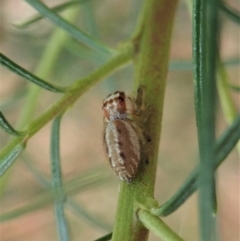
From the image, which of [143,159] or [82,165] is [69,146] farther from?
[143,159]

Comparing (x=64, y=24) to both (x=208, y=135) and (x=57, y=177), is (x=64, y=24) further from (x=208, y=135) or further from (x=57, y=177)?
(x=208, y=135)

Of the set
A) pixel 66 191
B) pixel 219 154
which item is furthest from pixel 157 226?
pixel 66 191

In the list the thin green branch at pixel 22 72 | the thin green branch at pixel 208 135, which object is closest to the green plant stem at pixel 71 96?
the thin green branch at pixel 22 72

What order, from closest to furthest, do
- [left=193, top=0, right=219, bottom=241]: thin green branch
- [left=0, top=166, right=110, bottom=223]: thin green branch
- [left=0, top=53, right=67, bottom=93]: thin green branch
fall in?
[left=193, top=0, right=219, bottom=241]: thin green branch → [left=0, top=53, right=67, bottom=93]: thin green branch → [left=0, top=166, right=110, bottom=223]: thin green branch

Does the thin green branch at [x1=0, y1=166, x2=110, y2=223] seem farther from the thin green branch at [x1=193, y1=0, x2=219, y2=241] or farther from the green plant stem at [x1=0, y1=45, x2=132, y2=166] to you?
the thin green branch at [x1=193, y1=0, x2=219, y2=241]

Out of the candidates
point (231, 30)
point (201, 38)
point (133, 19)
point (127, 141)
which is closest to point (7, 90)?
point (133, 19)

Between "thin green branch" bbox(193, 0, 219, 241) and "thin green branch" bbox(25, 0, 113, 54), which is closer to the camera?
"thin green branch" bbox(193, 0, 219, 241)

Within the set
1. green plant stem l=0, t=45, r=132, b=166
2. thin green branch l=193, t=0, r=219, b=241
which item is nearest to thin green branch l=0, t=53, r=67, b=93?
green plant stem l=0, t=45, r=132, b=166
